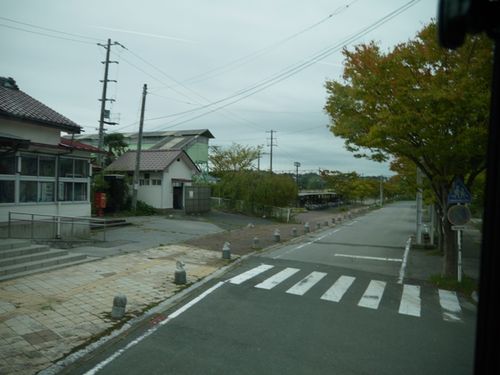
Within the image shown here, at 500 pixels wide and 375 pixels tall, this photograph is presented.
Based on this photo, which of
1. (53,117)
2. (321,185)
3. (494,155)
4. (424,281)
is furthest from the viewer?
(321,185)

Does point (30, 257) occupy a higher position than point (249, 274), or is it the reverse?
point (30, 257)

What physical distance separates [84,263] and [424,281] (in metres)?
10.4

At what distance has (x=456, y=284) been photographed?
11.3 metres

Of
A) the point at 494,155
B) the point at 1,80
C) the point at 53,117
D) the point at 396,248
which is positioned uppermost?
the point at 1,80

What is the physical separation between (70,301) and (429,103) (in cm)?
959

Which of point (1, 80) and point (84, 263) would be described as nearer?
point (84, 263)

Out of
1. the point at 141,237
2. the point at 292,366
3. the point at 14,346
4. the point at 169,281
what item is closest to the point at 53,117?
the point at 141,237

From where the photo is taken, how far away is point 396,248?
64.7 ft

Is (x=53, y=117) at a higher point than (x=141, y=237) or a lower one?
higher

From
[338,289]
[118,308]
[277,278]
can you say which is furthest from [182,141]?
[118,308]

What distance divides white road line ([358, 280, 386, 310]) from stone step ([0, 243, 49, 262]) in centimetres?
897

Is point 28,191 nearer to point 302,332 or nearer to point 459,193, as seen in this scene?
point 302,332

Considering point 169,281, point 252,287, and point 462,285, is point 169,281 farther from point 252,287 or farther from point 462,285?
point 462,285

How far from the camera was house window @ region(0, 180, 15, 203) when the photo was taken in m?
14.4
